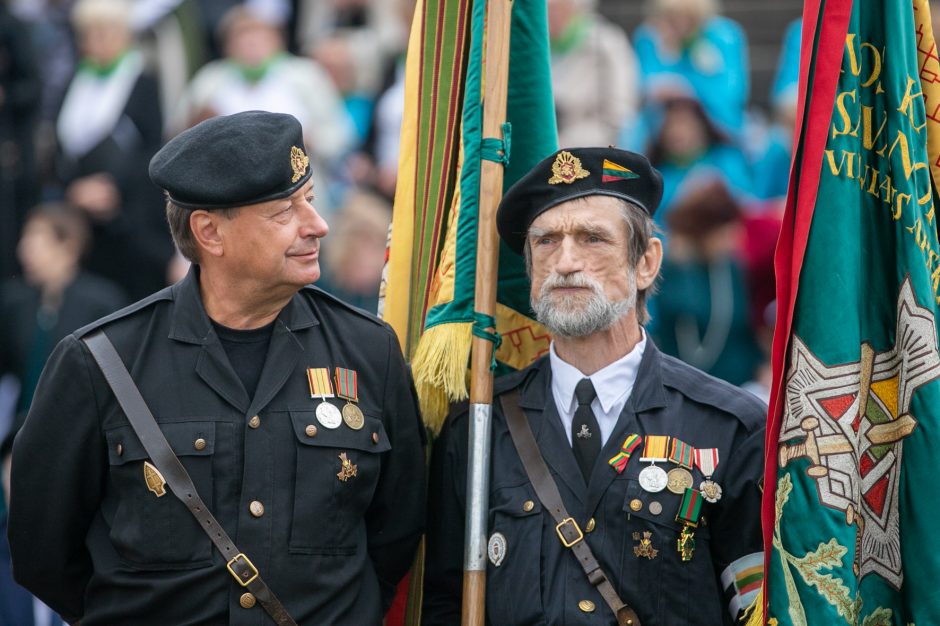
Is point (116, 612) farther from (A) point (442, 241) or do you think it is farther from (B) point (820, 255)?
(B) point (820, 255)

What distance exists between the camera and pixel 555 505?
4824 millimetres

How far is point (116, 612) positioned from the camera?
4.55 metres

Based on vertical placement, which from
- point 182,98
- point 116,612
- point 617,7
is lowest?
point 116,612

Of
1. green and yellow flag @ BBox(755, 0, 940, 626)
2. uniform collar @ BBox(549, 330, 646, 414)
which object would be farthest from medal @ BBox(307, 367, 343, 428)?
green and yellow flag @ BBox(755, 0, 940, 626)

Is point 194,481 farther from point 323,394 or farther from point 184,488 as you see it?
point 323,394

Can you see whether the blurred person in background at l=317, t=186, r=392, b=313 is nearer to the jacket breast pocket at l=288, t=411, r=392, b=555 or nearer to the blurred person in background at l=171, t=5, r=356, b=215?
the blurred person in background at l=171, t=5, r=356, b=215

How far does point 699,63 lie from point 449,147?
471cm

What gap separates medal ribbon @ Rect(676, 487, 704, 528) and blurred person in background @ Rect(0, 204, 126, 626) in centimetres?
495

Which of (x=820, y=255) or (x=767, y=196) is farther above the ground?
(x=767, y=196)

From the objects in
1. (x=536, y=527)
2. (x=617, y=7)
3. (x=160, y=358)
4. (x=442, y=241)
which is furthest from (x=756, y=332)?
(x=617, y=7)

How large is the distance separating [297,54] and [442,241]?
6187 millimetres

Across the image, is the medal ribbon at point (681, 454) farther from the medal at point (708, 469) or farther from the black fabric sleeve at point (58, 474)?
the black fabric sleeve at point (58, 474)

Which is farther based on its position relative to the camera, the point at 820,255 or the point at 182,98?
the point at 182,98

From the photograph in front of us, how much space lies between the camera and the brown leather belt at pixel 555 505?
4660 millimetres
